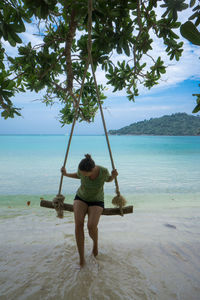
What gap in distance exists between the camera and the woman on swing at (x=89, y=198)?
1.92 m

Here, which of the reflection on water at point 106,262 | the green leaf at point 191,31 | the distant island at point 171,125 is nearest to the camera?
the green leaf at point 191,31

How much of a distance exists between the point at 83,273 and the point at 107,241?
724 millimetres

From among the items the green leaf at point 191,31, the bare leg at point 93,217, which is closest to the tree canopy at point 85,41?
the green leaf at point 191,31

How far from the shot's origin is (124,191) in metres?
6.39

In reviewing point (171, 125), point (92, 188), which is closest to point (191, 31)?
point (92, 188)

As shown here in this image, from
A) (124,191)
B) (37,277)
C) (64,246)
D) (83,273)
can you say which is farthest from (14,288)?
(124,191)

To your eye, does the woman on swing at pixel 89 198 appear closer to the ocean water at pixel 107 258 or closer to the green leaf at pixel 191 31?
the ocean water at pixel 107 258

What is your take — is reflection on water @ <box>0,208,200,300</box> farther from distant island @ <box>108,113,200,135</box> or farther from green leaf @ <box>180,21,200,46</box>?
distant island @ <box>108,113,200,135</box>

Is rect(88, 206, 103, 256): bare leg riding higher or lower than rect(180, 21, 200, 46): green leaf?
lower

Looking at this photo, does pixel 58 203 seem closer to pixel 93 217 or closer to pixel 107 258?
pixel 93 217

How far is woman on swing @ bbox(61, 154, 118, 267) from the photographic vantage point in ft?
6.29

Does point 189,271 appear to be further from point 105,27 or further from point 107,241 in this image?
point 105,27

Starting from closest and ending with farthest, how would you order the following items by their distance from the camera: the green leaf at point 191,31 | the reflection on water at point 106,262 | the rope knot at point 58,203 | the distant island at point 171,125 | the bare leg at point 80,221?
1. the green leaf at point 191,31
2. the reflection on water at point 106,262
3. the bare leg at point 80,221
4. the rope knot at point 58,203
5. the distant island at point 171,125

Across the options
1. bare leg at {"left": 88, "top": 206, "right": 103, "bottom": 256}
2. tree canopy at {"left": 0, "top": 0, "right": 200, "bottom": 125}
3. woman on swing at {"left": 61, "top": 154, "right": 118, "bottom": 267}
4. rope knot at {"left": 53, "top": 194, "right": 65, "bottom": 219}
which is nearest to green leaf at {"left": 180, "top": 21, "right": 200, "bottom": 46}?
tree canopy at {"left": 0, "top": 0, "right": 200, "bottom": 125}
